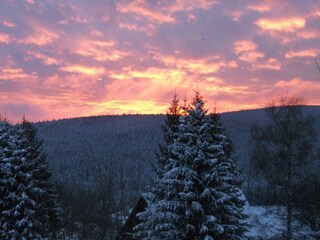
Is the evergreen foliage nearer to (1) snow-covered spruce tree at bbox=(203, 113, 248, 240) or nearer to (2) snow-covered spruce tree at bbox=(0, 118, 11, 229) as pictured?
(1) snow-covered spruce tree at bbox=(203, 113, 248, 240)

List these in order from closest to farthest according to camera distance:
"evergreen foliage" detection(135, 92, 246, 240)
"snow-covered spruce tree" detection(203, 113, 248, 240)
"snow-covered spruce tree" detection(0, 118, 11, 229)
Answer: "evergreen foliage" detection(135, 92, 246, 240) → "snow-covered spruce tree" detection(203, 113, 248, 240) → "snow-covered spruce tree" detection(0, 118, 11, 229)

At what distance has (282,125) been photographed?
2811 centimetres

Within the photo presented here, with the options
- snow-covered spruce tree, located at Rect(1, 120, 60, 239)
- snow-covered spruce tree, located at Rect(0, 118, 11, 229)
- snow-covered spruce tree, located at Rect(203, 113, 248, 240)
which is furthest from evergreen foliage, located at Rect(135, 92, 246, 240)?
snow-covered spruce tree, located at Rect(0, 118, 11, 229)

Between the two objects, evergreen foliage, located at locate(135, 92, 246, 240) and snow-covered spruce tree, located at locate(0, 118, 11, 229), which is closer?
evergreen foliage, located at locate(135, 92, 246, 240)

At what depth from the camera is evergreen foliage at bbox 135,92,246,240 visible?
1625cm

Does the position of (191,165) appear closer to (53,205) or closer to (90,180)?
(53,205)

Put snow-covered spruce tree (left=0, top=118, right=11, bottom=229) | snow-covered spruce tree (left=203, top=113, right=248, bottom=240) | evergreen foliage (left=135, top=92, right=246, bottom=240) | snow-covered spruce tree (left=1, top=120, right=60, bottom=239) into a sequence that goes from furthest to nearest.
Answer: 1. snow-covered spruce tree (left=0, top=118, right=11, bottom=229)
2. snow-covered spruce tree (left=1, top=120, right=60, bottom=239)
3. snow-covered spruce tree (left=203, top=113, right=248, bottom=240)
4. evergreen foliage (left=135, top=92, right=246, bottom=240)

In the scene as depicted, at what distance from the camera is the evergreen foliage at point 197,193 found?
16250mm

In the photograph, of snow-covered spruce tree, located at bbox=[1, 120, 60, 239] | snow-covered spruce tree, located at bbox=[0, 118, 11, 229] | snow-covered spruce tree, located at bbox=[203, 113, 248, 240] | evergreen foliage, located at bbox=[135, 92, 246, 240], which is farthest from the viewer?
snow-covered spruce tree, located at bbox=[0, 118, 11, 229]

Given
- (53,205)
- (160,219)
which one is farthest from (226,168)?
(53,205)

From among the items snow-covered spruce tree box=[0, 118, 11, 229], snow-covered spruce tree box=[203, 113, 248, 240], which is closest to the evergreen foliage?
snow-covered spruce tree box=[203, 113, 248, 240]

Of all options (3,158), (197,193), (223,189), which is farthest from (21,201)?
(223,189)

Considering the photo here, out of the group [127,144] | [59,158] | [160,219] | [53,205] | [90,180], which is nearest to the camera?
[160,219]

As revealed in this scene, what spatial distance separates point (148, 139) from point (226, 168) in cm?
17649
